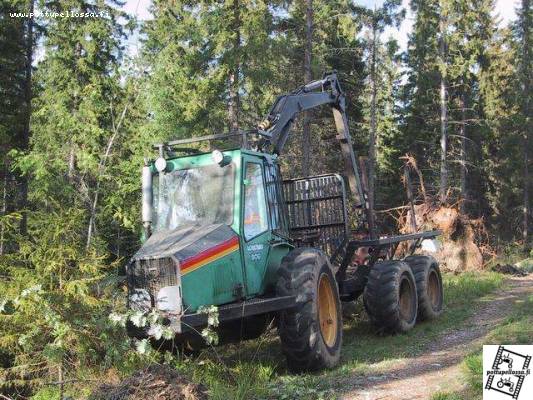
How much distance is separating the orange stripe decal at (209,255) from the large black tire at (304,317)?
0.91 meters

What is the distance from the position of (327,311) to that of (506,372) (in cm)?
303

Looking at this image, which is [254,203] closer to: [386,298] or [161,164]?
[161,164]

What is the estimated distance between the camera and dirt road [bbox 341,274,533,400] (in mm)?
6473

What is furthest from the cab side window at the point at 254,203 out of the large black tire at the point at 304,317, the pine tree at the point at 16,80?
the pine tree at the point at 16,80

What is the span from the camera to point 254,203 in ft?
26.0

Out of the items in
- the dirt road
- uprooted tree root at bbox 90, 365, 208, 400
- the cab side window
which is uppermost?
the cab side window

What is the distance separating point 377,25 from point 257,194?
90.6 ft

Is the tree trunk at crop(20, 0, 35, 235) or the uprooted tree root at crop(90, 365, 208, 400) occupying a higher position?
the tree trunk at crop(20, 0, 35, 235)

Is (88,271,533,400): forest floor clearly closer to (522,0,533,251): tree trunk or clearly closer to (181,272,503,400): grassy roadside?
(181,272,503,400): grassy roadside

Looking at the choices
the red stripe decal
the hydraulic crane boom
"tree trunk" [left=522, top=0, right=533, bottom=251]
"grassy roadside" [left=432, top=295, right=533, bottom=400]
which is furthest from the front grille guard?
"tree trunk" [left=522, top=0, right=533, bottom=251]

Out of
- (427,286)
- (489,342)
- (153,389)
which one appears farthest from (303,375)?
(427,286)

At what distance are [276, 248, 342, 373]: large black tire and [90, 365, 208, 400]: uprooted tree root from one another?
2117 millimetres

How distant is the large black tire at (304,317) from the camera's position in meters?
7.40

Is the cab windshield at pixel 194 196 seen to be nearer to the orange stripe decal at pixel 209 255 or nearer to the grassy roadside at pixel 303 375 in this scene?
the orange stripe decal at pixel 209 255
